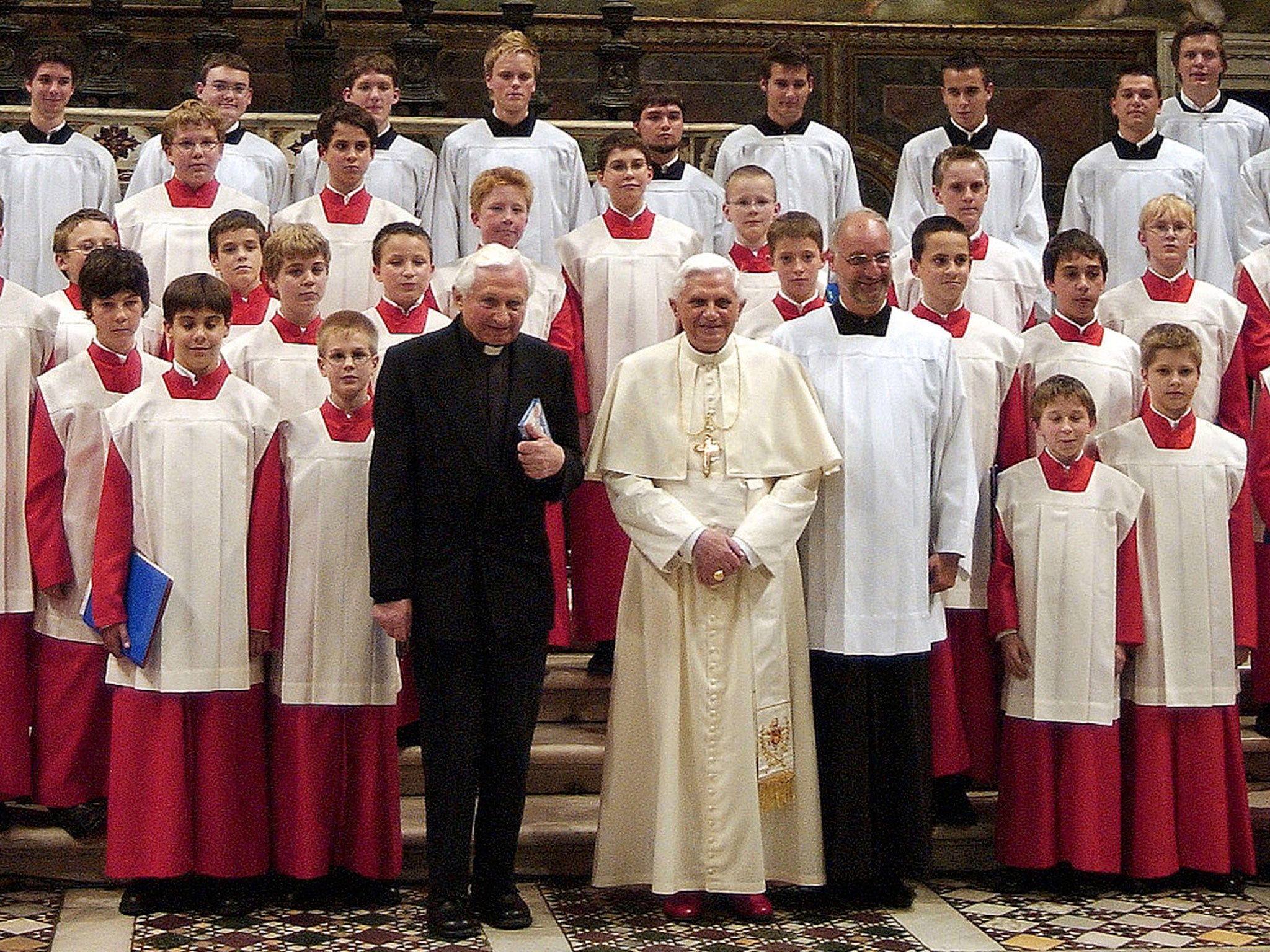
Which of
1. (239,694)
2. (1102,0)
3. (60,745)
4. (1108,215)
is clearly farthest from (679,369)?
(1102,0)

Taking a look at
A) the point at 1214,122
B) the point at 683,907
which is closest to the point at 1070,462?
the point at 683,907

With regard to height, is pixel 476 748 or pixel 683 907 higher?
pixel 476 748

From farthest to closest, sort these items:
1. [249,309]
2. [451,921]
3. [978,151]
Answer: [978,151] < [249,309] < [451,921]

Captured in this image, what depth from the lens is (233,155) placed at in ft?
28.2

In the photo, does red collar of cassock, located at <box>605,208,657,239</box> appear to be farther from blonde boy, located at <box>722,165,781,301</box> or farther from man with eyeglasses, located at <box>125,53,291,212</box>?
man with eyeglasses, located at <box>125,53,291,212</box>

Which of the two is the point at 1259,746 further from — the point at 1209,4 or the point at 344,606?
the point at 1209,4

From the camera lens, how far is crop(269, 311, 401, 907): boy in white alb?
19.2 ft

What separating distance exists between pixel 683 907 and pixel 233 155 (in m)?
4.24

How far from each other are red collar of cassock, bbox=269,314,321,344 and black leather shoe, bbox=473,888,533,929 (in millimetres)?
1887

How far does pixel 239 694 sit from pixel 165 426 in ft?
2.67

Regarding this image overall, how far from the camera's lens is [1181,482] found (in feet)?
21.0

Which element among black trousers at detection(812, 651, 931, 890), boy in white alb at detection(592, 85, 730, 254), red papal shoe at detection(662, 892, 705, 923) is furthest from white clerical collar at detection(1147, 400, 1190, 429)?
boy in white alb at detection(592, 85, 730, 254)

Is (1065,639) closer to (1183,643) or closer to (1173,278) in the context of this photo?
(1183,643)

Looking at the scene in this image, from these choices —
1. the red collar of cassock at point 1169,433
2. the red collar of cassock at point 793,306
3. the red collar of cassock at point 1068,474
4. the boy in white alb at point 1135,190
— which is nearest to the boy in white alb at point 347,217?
the red collar of cassock at point 793,306
